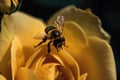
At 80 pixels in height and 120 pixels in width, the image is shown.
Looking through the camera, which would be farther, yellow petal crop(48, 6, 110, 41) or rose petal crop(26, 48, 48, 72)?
yellow petal crop(48, 6, 110, 41)

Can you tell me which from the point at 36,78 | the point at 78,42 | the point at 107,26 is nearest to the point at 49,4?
the point at 107,26

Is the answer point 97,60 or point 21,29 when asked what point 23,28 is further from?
point 97,60

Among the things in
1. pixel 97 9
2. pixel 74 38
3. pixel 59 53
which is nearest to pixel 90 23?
pixel 74 38

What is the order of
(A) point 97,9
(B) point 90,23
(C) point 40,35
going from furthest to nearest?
(A) point 97,9, (B) point 90,23, (C) point 40,35

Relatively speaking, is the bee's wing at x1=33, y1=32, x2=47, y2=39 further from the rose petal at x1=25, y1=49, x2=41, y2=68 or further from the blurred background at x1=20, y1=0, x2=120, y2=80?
the blurred background at x1=20, y1=0, x2=120, y2=80

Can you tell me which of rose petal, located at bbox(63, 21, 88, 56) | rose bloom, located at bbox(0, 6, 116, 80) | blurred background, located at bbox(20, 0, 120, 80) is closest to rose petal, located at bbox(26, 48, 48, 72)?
rose bloom, located at bbox(0, 6, 116, 80)

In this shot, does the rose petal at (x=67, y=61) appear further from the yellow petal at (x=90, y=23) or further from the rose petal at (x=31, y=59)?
the yellow petal at (x=90, y=23)

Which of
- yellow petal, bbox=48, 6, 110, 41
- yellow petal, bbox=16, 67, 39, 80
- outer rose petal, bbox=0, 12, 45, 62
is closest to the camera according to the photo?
yellow petal, bbox=16, 67, 39, 80
